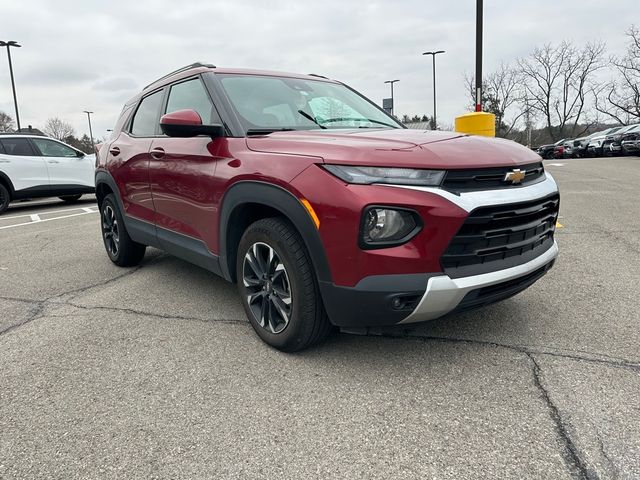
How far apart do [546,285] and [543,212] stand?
138 centimetres

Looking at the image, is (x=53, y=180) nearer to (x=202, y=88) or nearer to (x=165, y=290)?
(x=165, y=290)

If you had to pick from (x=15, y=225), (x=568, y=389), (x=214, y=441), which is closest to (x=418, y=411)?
(x=568, y=389)

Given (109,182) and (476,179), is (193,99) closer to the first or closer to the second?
(109,182)

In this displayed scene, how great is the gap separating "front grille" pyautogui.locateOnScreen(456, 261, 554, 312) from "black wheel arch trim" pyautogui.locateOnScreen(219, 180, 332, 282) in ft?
2.21

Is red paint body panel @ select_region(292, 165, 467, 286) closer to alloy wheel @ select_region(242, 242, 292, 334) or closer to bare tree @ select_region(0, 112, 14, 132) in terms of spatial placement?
alloy wheel @ select_region(242, 242, 292, 334)

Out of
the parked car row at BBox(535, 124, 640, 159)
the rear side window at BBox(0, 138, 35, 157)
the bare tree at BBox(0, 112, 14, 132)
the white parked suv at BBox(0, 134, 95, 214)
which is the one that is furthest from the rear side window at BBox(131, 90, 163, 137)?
the bare tree at BBox(0, 112, 14, 132)

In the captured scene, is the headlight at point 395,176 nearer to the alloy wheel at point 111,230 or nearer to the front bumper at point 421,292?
the front bumper at point 421,292

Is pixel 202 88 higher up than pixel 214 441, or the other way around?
pixel 202 88

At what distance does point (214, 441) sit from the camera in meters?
2.06

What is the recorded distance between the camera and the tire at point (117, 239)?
15.6 feet

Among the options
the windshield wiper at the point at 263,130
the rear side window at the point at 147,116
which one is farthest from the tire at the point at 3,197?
the windshield wiper at the point at 263,130

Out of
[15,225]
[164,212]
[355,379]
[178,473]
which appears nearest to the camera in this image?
[178,473]

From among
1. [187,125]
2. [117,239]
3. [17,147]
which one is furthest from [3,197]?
[187,125]

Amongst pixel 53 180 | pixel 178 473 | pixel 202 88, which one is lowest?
pixel 178 473
